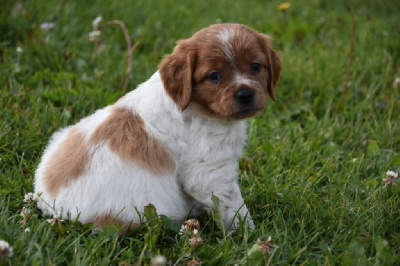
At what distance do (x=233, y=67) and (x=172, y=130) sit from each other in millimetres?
660

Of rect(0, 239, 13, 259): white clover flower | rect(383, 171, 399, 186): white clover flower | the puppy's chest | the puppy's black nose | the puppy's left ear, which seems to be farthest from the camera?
rect(383, 171, 399, 186): white clover flower

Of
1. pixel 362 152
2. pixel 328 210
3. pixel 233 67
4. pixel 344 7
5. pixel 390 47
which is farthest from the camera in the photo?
pixel 344 7

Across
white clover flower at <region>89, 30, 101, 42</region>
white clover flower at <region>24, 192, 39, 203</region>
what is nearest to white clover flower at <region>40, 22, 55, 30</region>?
white clover flower at <region>89, 30, 101, 42</region>

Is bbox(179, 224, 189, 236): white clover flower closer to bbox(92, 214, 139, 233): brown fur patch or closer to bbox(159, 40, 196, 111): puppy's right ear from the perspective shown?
bbox(92, 214, 139, 233): brown fur patch

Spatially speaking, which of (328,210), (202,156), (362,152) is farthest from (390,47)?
(202,156)

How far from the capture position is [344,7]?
9266mm

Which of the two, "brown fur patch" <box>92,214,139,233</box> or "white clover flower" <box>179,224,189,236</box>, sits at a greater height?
"brown fur patch" <box>92,214,139,233</box>

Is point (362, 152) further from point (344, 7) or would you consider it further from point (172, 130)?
point (344, 7)

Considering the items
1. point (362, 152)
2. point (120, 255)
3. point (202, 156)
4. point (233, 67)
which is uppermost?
point (233, 67)

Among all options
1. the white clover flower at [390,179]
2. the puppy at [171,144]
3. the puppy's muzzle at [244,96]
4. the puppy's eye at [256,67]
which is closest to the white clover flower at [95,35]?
the puppy at [171,144]

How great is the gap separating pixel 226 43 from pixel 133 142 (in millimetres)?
993

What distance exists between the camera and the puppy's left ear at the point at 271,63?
13.0ft

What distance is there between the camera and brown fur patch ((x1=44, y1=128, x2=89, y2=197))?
3.47 m

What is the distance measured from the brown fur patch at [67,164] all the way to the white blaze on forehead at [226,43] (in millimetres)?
1239
